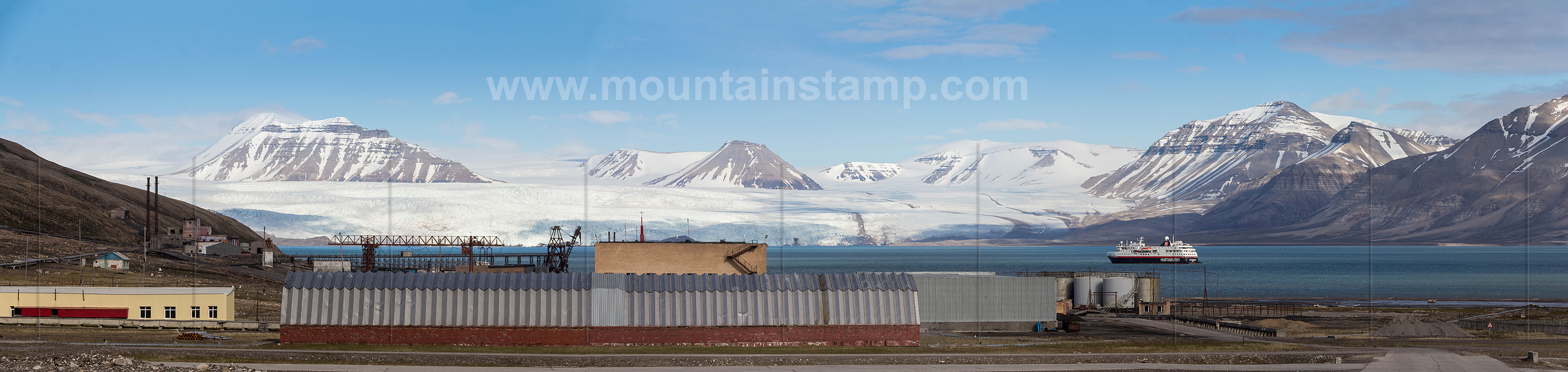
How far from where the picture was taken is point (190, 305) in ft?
193

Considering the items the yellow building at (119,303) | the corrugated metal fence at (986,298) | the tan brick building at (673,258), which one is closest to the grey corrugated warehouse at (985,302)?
the corrugated metal fence at (986,298)

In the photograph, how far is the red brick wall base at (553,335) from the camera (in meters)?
46.4

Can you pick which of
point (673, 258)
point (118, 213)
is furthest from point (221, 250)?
point (673, 258)

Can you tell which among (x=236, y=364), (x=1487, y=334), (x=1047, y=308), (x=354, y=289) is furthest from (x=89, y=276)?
(x=1487, y=334)

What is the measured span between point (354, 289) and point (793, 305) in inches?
754

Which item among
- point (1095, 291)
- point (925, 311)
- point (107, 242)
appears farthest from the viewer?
point (107, 242)

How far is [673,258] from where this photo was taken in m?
69.8

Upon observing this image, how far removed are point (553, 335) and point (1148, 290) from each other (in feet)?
220

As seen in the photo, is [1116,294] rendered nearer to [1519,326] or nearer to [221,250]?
[1519,326]

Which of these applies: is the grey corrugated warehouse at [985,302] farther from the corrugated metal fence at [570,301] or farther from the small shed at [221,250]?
the small shed at [221,250]

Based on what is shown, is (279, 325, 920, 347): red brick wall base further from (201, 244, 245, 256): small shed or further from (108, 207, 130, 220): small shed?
(108, 207, 130, 220): small shed

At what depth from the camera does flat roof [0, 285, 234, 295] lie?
57.6 metres

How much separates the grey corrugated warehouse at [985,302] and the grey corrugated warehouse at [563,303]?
15.6 m

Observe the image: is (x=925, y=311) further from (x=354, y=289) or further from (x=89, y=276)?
(x=89, y=276)
